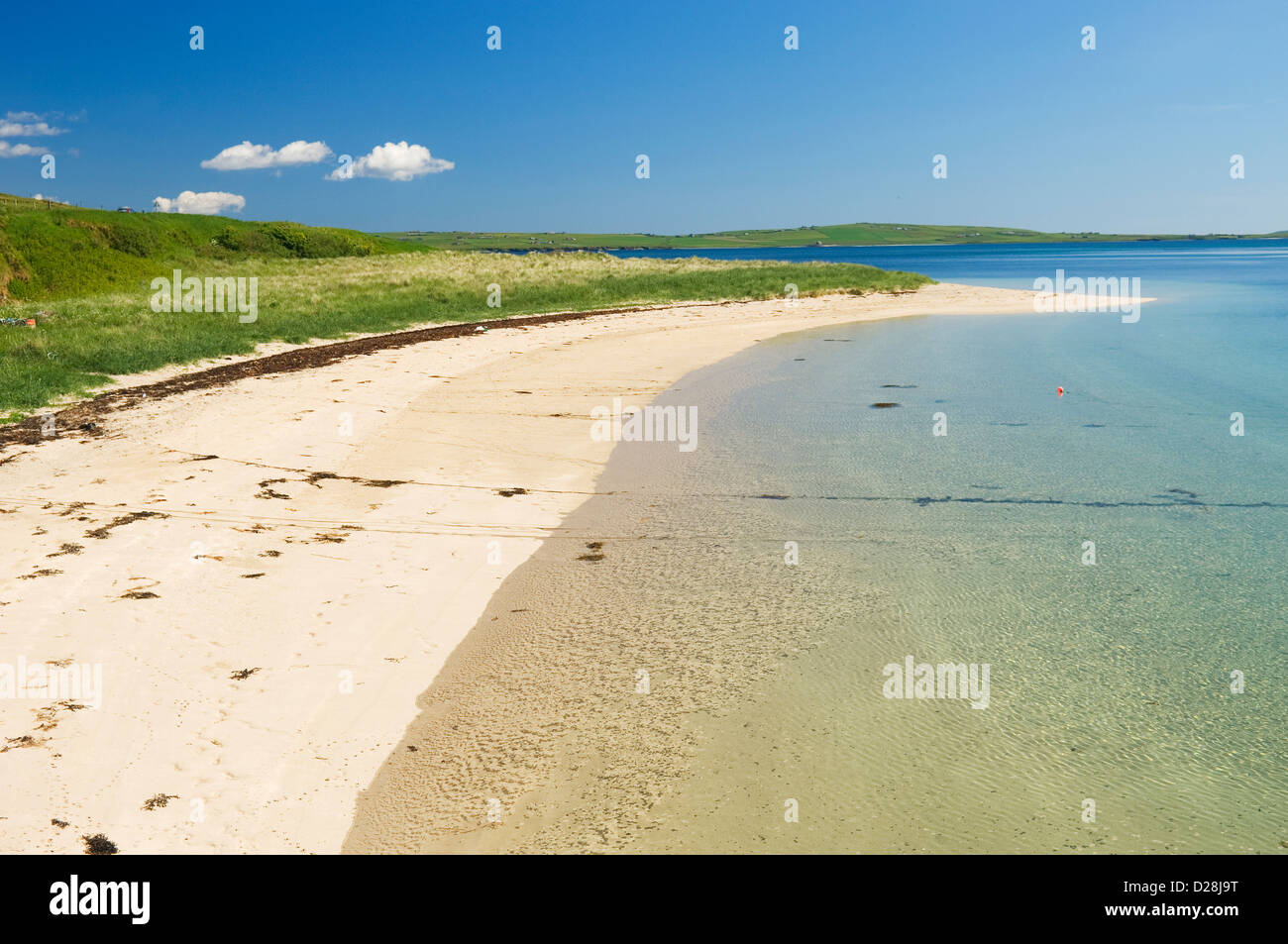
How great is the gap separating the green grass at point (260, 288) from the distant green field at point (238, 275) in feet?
0.21

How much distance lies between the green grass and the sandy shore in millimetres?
4308

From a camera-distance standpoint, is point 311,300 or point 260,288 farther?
point 260,288

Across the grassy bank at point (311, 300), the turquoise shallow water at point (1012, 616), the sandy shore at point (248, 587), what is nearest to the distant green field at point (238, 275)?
the grassy bank at point (311, 300)

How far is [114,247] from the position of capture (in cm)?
4759

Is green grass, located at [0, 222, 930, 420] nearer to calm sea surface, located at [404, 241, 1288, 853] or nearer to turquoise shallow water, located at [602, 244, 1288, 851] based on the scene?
calm sea surface, located at [404, 241, 1288, 853]

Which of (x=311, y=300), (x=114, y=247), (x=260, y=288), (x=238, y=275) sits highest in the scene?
(x=114, y=247)

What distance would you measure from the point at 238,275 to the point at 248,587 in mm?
44566

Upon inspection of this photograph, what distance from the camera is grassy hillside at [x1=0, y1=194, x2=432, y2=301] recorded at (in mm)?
39250

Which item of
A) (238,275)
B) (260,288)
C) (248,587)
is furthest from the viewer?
(238,275)

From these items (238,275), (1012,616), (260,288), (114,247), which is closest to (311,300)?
(260,288)

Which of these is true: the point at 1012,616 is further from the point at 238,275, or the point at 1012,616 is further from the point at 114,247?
the point at 114,247

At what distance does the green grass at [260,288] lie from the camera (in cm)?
1873

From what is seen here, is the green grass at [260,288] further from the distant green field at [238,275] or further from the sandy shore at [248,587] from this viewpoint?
the sandy shore at [248,587]
